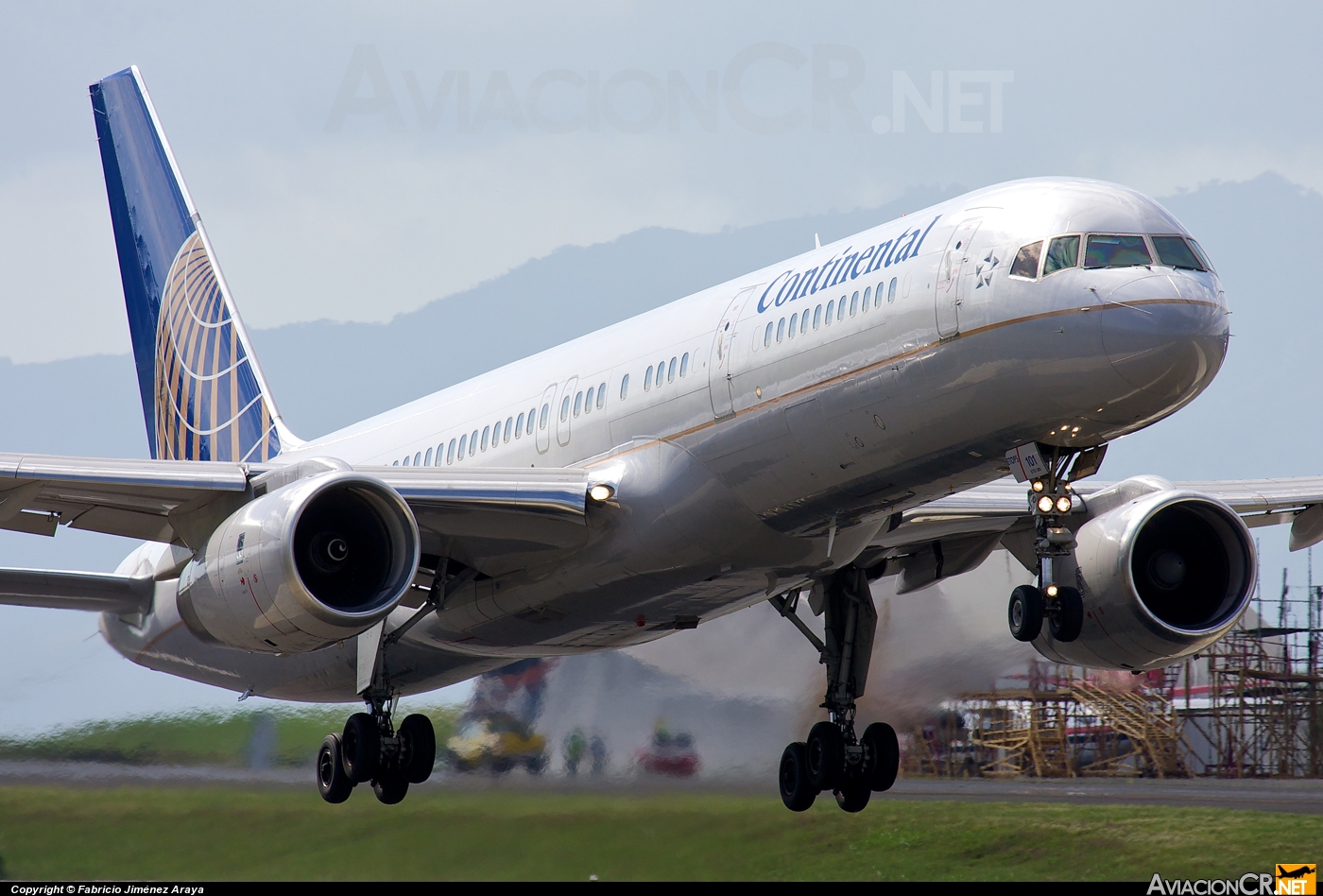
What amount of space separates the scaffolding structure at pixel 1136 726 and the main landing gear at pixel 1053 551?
36.9ft

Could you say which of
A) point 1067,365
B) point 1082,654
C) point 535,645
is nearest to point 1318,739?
point 1082,654

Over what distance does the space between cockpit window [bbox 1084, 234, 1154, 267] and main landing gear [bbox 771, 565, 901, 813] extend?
7.26 meters

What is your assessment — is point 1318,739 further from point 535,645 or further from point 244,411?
point 244,411

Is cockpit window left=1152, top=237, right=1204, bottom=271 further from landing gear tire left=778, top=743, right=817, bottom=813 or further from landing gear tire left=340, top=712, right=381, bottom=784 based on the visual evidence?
landing gear tire left=340, top=712, right=381, bottom=784

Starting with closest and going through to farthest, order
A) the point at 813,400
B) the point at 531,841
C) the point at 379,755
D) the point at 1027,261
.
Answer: the point at 1027,261
the point at 813,400
the point at 379,755
the point at 531,841

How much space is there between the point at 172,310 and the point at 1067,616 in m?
17.5

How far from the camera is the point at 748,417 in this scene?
1570 cm

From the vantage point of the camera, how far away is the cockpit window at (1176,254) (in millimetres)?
13828

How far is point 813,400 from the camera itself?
49.7 ft

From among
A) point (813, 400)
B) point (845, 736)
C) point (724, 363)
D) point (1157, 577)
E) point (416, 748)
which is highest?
point (724, 363)

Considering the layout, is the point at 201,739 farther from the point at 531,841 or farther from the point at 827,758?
the point at 827,758

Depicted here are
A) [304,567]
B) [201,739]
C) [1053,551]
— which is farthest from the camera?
[201,739]

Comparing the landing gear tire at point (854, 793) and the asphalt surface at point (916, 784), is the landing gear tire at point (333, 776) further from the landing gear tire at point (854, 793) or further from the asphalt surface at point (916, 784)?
the landing gear tire at point (854, 793)

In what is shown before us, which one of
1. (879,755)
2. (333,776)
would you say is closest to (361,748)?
(333,776)
